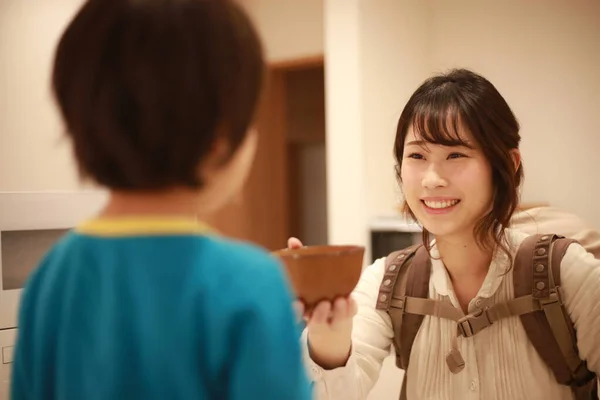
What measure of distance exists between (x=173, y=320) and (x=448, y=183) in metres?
0.85

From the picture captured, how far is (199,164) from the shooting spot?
0.56 m

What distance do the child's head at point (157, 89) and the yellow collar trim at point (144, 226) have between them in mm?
30

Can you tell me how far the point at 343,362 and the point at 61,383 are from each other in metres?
0.65

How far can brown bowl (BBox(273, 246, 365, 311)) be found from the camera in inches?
32.0

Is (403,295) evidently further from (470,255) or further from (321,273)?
(321,273)

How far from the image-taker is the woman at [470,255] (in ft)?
4.11

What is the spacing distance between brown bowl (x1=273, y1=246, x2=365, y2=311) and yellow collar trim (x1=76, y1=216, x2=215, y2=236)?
0.87 ft

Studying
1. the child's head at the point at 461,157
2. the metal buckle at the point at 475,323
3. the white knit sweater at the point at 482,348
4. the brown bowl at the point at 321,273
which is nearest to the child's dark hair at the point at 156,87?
the brown bowl at the point at 321,273

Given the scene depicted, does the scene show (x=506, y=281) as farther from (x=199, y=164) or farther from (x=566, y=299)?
(x=199, y=164)

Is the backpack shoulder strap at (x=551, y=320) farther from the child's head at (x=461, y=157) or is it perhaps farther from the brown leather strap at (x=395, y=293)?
the brown leather strap at (x=395, y=293)

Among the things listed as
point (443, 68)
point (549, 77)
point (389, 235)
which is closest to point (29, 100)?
point (389, 235)

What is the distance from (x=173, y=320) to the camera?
543mm

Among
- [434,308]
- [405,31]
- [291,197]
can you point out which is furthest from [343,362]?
[291,197]

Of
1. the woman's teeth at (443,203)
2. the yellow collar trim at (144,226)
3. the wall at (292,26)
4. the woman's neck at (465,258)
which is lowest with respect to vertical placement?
the woman's neck at (465,258)
